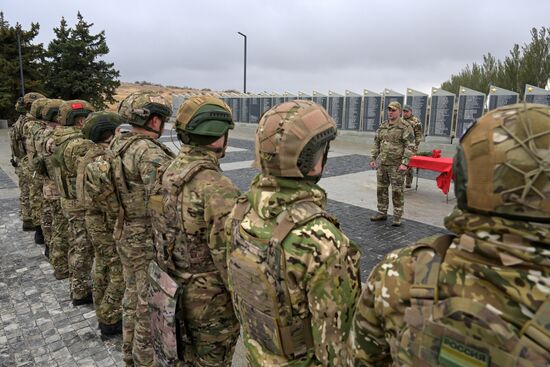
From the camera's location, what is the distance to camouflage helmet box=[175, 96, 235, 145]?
2689mm

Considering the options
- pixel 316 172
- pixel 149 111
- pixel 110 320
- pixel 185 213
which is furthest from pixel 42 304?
pixel 316 172

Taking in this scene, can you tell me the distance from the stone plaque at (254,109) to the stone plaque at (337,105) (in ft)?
18.3

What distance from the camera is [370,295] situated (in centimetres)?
135

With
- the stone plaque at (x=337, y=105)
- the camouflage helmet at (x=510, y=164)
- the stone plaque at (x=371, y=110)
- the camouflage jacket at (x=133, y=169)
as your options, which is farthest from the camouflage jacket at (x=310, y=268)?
the stone plaque at (x=337, y=105)

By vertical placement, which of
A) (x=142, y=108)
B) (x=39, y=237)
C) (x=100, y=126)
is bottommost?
(x=39, y=237)

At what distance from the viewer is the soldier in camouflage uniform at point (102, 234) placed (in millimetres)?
3672

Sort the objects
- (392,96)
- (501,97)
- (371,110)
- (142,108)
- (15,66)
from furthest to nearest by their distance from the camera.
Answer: (15,66) → (371,110) → (392,96) → (501,97) → (142,108)

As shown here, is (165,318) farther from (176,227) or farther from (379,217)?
(379,217)

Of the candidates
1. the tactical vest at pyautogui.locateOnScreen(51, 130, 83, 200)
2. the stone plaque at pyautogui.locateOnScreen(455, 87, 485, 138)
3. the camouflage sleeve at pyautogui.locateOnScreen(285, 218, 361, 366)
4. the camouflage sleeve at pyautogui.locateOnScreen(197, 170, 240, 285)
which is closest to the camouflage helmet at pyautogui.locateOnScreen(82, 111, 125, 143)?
the tactical vest at pyautogui.locateOnScreen(51, 130, 83, 200)

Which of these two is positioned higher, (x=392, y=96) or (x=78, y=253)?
(x=392, y=96)

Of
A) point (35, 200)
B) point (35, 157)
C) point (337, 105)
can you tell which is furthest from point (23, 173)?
point (337, 105)

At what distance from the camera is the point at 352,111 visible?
17203 millimetres

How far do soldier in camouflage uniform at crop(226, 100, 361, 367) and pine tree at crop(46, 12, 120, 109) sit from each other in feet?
101

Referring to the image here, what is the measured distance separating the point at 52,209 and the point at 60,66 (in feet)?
90.9
